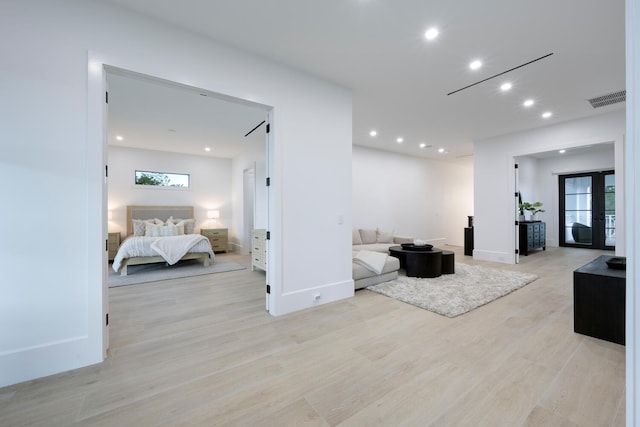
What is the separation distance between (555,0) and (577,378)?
2.92 meters

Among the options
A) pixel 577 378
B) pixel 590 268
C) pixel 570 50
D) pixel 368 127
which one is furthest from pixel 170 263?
pixel 570 50

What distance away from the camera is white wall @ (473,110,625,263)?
480 cm

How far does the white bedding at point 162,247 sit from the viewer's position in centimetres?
498

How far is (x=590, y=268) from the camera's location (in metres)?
2.65

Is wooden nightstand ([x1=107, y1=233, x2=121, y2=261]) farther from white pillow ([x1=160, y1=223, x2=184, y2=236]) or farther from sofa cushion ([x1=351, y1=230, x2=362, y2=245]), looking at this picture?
sofa cushion ([x1=351, y1=230, x2=362, y2=245])

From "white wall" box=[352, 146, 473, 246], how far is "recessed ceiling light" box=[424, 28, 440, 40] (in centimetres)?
426

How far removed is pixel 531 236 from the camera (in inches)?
272

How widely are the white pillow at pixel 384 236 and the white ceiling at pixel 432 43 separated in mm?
3148

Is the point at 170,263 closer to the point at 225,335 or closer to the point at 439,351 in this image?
the point at 225,335

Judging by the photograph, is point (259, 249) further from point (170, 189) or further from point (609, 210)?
point (609, 210)

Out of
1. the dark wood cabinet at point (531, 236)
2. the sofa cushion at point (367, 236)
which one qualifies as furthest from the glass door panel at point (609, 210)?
the sofa cushion at point (367, 236)

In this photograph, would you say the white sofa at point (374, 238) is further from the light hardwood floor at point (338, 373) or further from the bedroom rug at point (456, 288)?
the light hardwood floor at point (338, 373)
